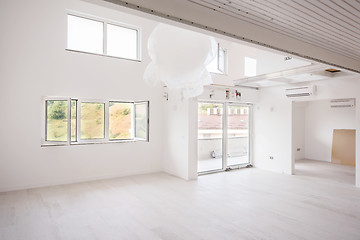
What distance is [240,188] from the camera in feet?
16.9

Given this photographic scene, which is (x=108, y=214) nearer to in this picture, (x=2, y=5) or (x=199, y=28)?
(x=199, y=28)

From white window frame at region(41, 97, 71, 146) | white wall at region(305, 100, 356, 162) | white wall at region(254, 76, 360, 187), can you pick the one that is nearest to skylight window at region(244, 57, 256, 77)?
white wall at region(254, 76, 360, 187)

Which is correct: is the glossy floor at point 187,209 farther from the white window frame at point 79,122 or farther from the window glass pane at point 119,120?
the window glass pane at point 119,120

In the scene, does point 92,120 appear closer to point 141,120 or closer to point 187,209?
point 141,120

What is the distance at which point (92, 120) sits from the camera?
595 cm

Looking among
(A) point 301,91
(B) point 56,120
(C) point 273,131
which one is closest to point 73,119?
(B) point 56,120

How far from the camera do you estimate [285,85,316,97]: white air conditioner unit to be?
235 inches

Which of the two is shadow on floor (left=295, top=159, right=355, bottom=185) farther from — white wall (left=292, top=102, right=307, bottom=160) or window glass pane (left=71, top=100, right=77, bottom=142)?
window glass pane (left=71, top=100, right=77, bottom=142)

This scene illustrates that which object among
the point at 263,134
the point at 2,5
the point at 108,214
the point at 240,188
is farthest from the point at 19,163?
the point at 263,134

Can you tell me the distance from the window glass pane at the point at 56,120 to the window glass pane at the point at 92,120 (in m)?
0.39

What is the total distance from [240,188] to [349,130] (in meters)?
4.88

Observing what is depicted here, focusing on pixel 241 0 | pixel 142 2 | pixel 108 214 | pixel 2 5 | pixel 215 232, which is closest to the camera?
pixel 142 2

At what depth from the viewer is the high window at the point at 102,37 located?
18.6 feet

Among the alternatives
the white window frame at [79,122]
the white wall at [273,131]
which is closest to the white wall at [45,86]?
the white window frame at [79,122]
